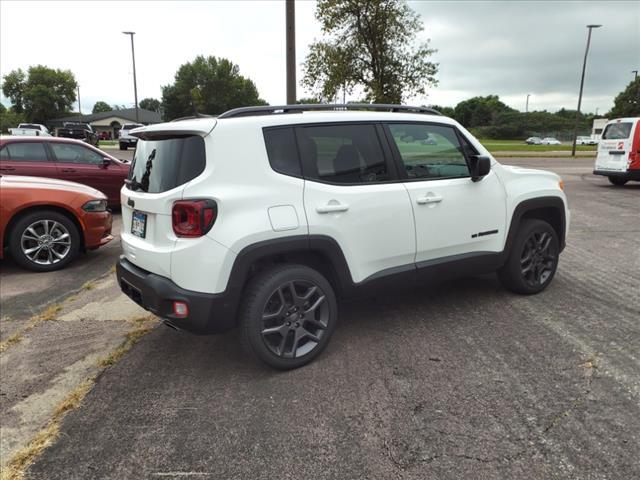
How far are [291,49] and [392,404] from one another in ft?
28.5

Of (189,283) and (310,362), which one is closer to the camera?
(189,283)

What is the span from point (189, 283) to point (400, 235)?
1565mm

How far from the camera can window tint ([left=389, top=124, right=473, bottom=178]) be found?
12.3 ft

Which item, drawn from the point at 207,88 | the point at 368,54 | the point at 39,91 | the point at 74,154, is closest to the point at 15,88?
the point at 39,91

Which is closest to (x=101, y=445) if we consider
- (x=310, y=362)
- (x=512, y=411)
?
(x=310, y=362)

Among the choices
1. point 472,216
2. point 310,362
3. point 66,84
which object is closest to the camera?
point 310,362

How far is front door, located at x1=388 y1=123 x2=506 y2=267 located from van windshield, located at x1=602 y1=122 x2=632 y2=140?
39.3 feet

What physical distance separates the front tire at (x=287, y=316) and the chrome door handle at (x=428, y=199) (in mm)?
974

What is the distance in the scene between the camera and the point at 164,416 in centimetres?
284

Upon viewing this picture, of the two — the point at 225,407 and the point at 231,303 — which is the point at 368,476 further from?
the point at 231,303

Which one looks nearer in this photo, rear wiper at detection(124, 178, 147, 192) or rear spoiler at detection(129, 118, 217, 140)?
rear spoiler at detection(129, 118, 217, 140)

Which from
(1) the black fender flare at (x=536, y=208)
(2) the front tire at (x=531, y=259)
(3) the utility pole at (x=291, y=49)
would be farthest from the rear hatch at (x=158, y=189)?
(3) the utility pole at (x=291, y=49)

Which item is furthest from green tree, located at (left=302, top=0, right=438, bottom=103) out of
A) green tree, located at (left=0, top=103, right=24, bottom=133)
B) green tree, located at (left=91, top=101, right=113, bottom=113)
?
green tree, located at (left=91, top=101, right=113, bottom=113)

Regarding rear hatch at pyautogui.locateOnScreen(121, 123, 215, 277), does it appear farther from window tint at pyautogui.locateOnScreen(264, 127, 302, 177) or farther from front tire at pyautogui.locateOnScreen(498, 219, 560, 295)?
front tire at pyautogui.locateOnScreen(498, 219, 560, 295)
